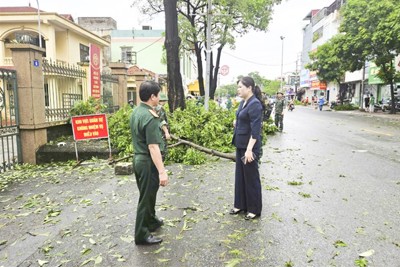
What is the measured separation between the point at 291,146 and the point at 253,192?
659cm

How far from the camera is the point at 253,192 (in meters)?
4.39

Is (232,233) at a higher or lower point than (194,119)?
lower

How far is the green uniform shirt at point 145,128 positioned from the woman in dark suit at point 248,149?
1293mm

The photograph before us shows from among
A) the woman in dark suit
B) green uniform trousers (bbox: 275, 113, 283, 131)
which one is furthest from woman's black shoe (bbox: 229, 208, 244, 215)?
green uniform trousers (bbox: 275, 113, 283, 131)

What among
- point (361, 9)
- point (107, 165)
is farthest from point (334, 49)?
point (107, 165)

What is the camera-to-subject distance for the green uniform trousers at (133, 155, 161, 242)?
3607 millimetres

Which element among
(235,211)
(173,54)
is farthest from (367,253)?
(173,54)

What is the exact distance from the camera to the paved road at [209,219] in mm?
3436

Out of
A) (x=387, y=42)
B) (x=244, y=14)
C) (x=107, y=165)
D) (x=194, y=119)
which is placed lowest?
(x=107, y=165)

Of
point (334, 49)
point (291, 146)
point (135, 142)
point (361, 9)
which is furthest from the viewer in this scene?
point (334, 49)

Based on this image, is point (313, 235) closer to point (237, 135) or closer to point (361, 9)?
point (237, 135)

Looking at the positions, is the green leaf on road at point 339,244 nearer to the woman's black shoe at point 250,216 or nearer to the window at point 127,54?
A: the woman's black shoe at point 250,216

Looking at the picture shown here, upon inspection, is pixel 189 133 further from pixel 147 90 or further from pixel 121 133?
pixel 147 90

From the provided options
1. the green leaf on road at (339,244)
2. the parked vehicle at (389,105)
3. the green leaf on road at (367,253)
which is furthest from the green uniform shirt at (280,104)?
the parked vehicle at (389,105)
